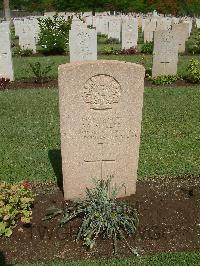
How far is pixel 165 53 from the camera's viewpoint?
12016 millimetres

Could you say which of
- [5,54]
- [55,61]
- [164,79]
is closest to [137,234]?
[164,79]

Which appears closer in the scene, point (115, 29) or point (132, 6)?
point (115, 29)

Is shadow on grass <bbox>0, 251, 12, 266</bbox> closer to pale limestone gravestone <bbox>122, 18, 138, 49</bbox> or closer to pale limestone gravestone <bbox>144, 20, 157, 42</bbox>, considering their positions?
pale limestone gravestone <bbox>122, 18, 138, 49</bbox>

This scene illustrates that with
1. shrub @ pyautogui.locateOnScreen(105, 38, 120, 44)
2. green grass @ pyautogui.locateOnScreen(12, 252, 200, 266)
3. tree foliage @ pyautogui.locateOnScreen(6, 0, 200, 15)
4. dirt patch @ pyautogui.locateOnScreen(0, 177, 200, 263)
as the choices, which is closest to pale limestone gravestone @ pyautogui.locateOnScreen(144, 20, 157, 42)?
shrub @ pyautogui.locateOnScreen(105, 38, 120, 44)

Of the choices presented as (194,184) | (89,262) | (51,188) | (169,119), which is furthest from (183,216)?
(169,119)

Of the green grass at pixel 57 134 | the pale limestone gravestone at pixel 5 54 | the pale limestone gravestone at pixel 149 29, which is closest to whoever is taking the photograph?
the green grass at pixel 57 134

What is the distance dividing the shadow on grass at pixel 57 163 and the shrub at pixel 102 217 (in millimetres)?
986

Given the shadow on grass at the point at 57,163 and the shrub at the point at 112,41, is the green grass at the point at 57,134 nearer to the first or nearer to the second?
the shadow on grass at the point at 57,163

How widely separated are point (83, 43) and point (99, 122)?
7901 millimetres

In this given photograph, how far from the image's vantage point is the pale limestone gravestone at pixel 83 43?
38.3 feet

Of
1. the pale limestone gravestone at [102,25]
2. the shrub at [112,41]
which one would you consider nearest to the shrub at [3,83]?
the shrub at [112,41]

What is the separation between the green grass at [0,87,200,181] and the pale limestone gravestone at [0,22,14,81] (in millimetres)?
1632

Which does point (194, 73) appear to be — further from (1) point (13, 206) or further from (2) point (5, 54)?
(1) point (13, 206)

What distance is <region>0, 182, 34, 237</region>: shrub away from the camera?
4133mm
